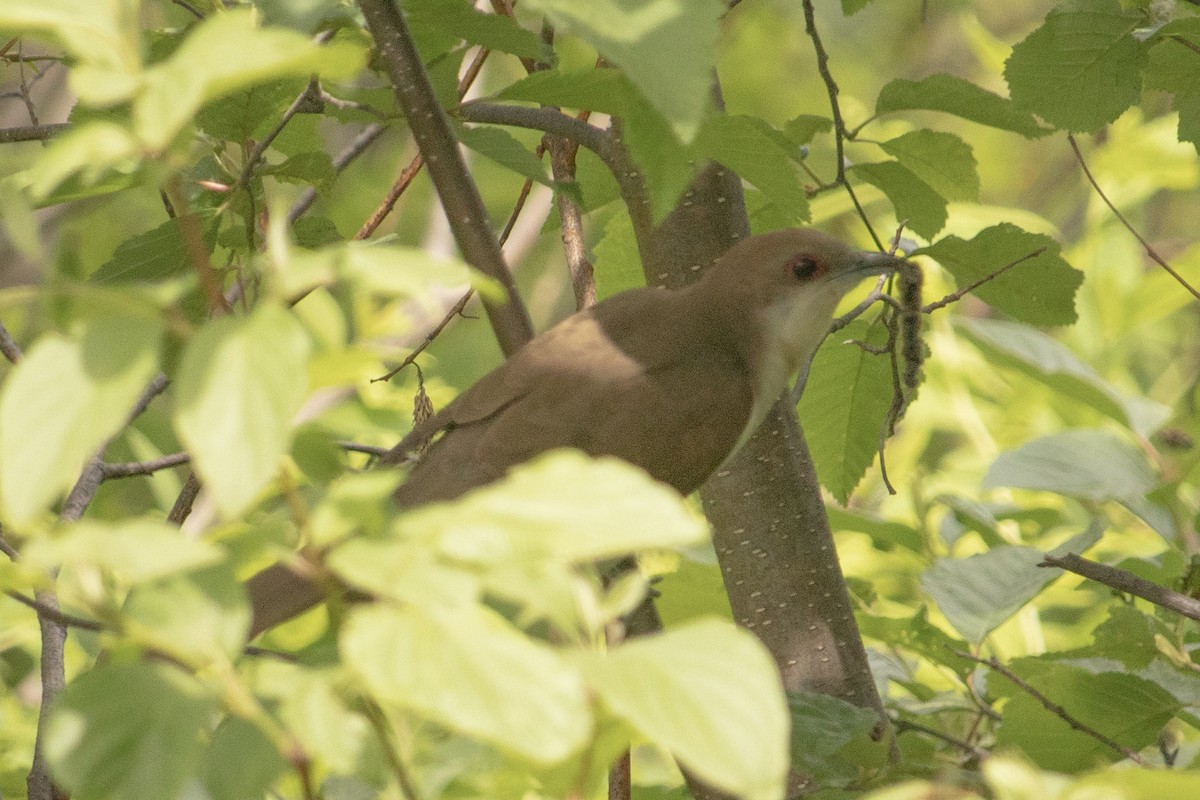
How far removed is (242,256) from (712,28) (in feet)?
3.05

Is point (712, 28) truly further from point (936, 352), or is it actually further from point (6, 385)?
point (936, 352)

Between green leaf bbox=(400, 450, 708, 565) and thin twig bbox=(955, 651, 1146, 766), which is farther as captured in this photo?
thin twig bbox=(955, 651, 1146, 766)

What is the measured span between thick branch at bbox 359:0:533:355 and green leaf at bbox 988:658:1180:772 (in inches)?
34.2

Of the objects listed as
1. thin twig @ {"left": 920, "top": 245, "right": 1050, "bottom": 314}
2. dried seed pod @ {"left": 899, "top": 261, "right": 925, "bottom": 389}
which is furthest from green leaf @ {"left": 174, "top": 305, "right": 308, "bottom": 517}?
dried seed pod @ {"left": 899, "top": 261, "right": 925, "bottom": 389}

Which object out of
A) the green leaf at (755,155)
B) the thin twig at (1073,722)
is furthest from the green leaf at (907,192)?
the thin twig at (1073,722)

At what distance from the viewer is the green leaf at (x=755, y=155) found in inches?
59.9

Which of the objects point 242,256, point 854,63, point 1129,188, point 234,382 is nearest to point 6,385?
point 234,382

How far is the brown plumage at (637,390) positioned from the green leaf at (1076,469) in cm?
41

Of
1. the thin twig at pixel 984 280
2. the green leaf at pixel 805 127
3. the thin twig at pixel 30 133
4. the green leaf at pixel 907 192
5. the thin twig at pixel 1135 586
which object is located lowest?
the thin twig at pixel 1135 586

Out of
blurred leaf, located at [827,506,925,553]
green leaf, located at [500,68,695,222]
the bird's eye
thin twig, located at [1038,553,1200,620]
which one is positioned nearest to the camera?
green leaf, located at [500,68,695,222]

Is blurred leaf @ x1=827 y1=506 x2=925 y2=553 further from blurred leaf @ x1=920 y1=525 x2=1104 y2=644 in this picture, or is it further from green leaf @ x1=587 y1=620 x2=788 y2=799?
green leaf @ x1=587 y1=620 x2=788 y2=799

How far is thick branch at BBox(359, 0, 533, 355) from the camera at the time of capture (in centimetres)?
148

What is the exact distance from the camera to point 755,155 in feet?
5.28

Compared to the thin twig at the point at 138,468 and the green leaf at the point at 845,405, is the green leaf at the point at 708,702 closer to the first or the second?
the thin twig at the point at 138,468
